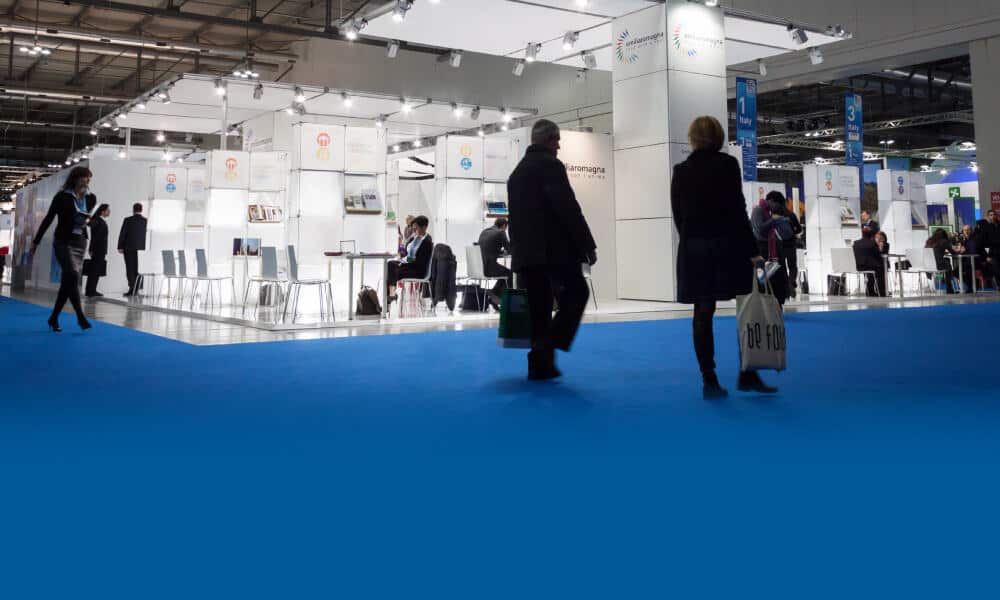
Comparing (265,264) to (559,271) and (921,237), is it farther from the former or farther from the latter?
(921,237)

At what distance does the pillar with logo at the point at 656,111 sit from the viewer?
1077cm

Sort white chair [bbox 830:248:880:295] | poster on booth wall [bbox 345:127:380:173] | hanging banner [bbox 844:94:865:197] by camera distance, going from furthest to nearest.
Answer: hanging banner [bbox 844:94:865:197] → white chair [bbox 830:248:880:295] → poster on booth wall [bbox 345:127:380:173]

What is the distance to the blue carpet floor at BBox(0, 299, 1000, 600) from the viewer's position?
5.41 feet

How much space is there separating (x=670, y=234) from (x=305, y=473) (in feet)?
28.8

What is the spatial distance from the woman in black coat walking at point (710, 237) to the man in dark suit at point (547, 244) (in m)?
0.61

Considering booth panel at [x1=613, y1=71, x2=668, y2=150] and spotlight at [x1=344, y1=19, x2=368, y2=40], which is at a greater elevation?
spotlight at [x1=344, y1=19, x2=368, y2=40]

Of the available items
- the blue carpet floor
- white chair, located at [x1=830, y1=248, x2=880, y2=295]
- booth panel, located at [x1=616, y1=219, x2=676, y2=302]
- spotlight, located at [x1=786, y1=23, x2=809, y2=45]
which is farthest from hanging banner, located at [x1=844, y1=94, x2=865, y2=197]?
the blue carpet floor

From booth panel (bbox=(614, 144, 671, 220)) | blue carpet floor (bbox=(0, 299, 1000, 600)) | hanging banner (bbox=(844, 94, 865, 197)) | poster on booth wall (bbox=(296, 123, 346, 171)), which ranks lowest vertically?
blue carpet floor (bbox=(0, 299, 1000, 600))

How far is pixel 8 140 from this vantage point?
104ft

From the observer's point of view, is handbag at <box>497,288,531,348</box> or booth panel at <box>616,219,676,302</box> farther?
booth panel at <box>616,219,676,302</box>

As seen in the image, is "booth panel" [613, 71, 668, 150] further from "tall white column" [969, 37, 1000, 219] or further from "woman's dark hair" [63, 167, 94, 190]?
"tall white column" [969, 37, 1000, 219]

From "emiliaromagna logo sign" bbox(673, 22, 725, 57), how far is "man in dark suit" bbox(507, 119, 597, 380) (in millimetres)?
7298

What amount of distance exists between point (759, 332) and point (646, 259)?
7410 millimetres

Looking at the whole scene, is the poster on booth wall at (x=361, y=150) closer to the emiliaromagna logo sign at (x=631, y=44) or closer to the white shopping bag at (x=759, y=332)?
the emiliaromagna logo sign at (x=631, y=44)
